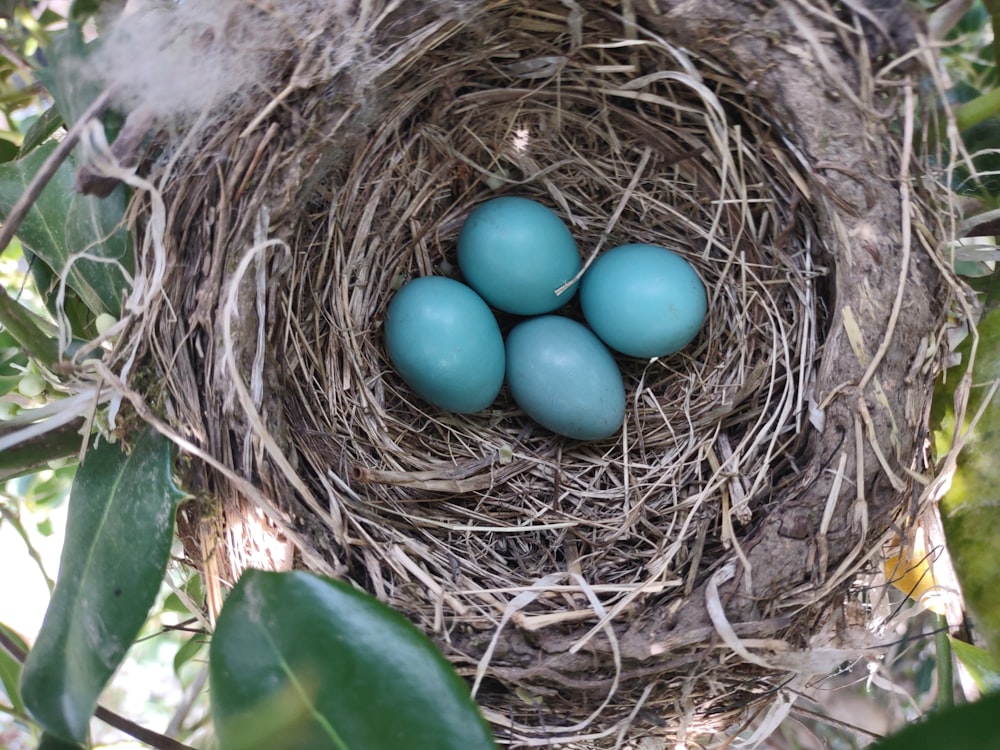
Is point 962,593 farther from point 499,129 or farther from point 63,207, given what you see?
point 63,207

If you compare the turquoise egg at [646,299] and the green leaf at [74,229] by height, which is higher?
the green leaf at [74,229]

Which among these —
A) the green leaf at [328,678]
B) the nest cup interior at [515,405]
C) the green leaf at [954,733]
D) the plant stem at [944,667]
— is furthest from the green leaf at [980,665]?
the green leaf at [328,678]

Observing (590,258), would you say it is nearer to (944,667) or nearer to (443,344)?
(443,344)

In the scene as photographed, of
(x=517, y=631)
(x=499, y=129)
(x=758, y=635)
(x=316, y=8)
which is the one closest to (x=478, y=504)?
(x=517, y=631)

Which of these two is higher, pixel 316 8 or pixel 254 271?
pixel 316 8

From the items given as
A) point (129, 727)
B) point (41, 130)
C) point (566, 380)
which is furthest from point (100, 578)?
point (566, 380)

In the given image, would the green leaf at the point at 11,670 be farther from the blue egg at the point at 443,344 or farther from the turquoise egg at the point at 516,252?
the turquoise egg at the point at 516,252
